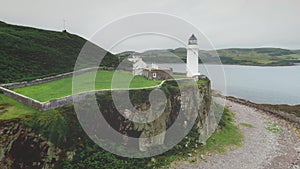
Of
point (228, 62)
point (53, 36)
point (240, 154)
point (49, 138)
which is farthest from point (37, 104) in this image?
point (228, 62)

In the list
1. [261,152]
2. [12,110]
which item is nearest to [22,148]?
[12,110]

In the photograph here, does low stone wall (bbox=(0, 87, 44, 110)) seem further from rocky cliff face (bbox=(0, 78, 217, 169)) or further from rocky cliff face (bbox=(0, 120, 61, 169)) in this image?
rocky cliff face (bbox=(0, 120, 61, 169))

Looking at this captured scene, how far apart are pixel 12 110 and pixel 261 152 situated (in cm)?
1975

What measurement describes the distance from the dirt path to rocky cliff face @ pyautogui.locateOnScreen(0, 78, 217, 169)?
126 inches

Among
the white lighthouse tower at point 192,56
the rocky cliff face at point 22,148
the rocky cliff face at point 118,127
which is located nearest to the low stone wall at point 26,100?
the rocky cliff face at point 118,127

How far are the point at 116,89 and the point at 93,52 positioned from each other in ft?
84.4

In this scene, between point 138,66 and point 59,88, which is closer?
point 59,88

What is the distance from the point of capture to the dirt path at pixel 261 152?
19297 mm

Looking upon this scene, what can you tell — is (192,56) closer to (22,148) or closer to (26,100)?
(26,100)

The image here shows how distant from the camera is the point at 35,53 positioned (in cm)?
2989

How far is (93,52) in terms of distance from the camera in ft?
138

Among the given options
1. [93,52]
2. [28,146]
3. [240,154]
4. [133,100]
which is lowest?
[240,154]

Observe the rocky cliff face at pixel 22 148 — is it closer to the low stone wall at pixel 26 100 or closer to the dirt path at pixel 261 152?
the low stone wall at pixel 26 100

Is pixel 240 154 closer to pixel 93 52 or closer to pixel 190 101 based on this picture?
pixel 190 101
